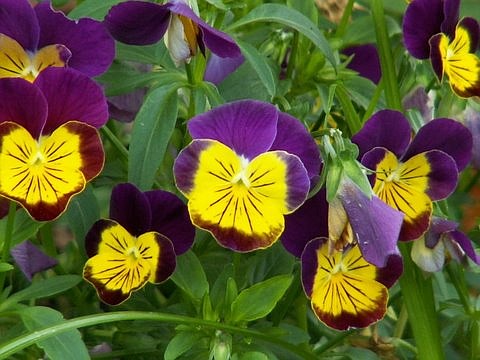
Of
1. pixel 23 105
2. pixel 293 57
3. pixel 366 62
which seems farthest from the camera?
pixel 366 62

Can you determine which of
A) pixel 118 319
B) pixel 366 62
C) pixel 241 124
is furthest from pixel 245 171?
pixel 366 62

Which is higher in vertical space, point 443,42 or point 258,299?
point 443,42

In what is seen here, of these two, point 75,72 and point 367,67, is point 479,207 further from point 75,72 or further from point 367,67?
point 75,72

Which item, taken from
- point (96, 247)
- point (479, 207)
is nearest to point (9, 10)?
point (96, 247)

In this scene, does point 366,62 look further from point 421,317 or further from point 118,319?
point 118,319

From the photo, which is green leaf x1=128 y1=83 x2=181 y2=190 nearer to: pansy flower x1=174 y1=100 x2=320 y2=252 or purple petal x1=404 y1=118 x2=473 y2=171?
pansy flower x1=174 y1=100 x2=320 y2=252

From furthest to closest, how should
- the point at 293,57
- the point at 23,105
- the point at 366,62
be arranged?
1. the point at 366,62
2. the point at 293,57
3. the point at 23,105

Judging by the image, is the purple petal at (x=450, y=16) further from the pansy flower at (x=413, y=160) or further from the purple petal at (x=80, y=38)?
the purple petal at (x=80, y=38)

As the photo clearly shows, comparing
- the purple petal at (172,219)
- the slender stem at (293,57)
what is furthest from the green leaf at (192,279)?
the slender stem at (293,57)
